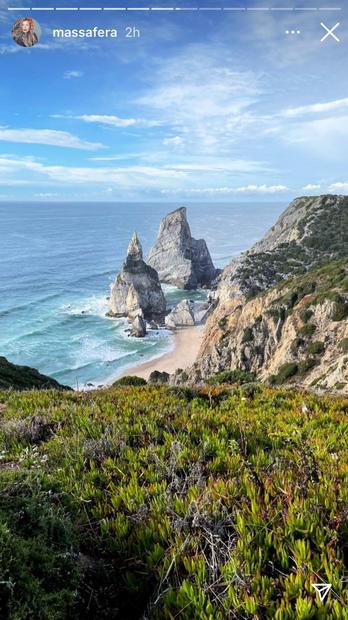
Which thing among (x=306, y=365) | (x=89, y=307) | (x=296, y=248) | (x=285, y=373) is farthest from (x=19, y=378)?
(x=89, y=307)

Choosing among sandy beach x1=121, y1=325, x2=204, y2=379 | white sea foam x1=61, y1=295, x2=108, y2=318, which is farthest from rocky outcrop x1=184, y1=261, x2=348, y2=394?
white sea foam x1=61, y1=295, x2=108, y2=318

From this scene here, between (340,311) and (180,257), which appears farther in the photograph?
(180,257)

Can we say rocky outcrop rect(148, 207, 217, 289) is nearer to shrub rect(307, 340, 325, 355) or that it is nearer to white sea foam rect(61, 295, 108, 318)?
white sea foam rect(61, 295, 108, 318)

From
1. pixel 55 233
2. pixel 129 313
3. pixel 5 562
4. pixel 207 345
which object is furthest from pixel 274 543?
pixel 55 233

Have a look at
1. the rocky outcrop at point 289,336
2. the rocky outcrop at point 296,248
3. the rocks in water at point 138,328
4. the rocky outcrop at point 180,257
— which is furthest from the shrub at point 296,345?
the rocky outcrop at point 180,257

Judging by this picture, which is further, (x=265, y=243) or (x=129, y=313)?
(x=265, y=243)

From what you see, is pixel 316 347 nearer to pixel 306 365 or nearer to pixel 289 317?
pixel 306 365

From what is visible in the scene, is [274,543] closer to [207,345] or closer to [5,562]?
[5,562]

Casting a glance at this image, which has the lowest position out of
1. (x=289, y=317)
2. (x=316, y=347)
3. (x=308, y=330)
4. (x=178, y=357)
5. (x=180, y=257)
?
(x=178, y=357)

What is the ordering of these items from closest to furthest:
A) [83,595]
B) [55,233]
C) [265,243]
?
[83,595], [265,243], [55,233]
